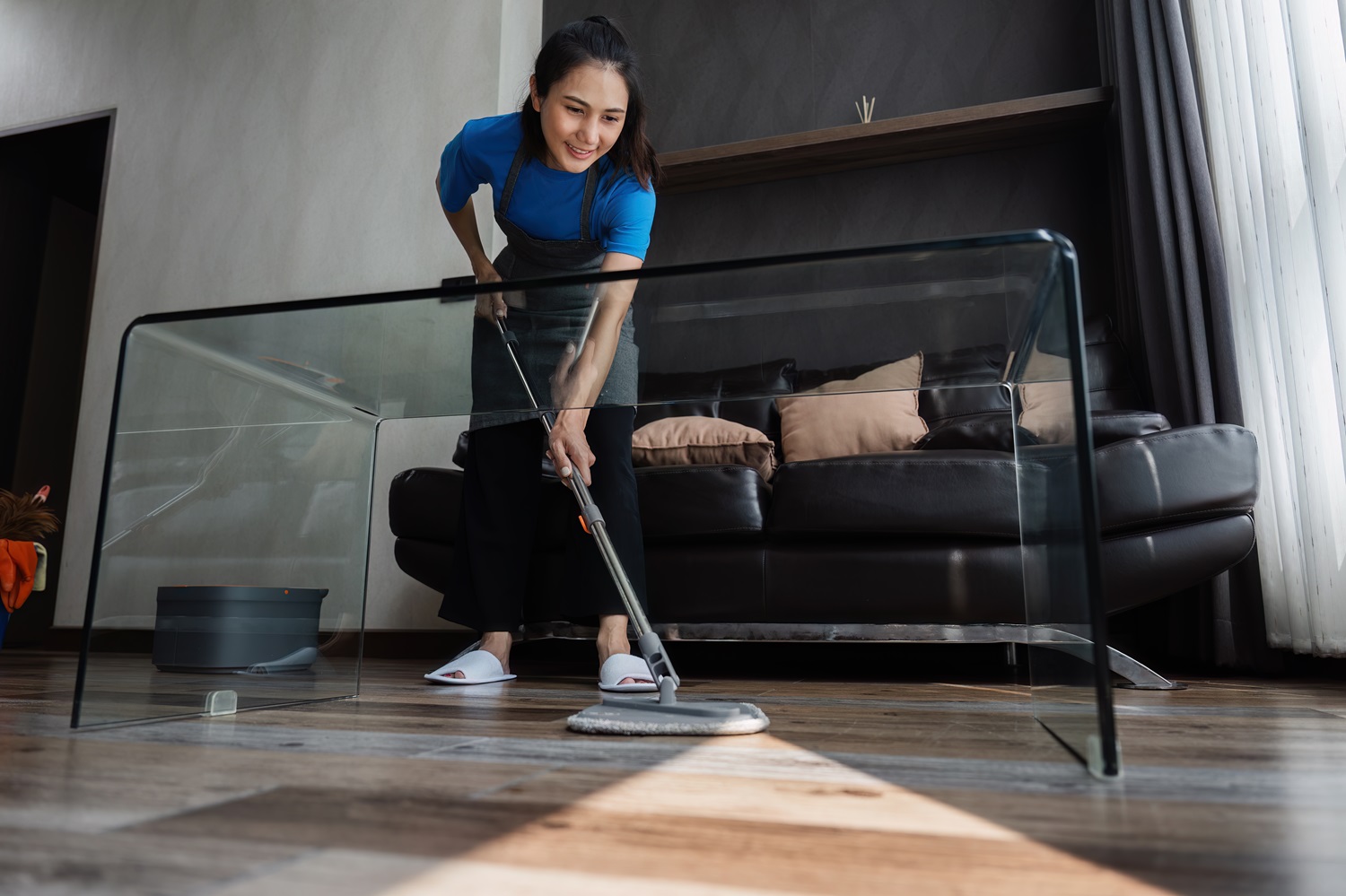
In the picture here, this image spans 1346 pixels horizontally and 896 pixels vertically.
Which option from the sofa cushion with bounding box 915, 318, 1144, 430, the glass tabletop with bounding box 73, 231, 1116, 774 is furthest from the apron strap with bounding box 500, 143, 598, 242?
the sofa cushion with bounding box 915, 318, 1144, 430

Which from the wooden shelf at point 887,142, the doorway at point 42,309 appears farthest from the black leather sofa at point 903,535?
the doorway at point 42,309

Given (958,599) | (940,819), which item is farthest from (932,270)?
(958,599)

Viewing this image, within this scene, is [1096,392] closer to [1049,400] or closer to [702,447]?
[702,447]

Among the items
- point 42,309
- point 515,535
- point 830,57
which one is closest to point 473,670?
point 515,535

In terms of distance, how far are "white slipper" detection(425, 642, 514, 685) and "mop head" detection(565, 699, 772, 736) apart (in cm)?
63

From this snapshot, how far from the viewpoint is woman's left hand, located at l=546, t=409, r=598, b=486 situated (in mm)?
1447

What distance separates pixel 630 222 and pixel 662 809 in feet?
3.48

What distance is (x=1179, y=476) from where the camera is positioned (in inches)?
63.7

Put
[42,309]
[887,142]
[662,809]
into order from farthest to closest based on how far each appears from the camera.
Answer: [42,309]
[887,142]
[662,809]

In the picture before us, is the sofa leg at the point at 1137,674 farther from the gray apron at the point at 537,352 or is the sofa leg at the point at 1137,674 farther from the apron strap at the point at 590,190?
the apron strap at the point at 590,190

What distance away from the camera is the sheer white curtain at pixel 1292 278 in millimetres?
1705

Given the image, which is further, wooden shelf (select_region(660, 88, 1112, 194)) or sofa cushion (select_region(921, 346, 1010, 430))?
wooden shelf (select_region(660, 88, 1112, 194))

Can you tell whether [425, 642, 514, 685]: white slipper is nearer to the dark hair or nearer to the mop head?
the mop head

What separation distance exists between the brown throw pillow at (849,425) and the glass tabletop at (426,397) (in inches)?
40.4
